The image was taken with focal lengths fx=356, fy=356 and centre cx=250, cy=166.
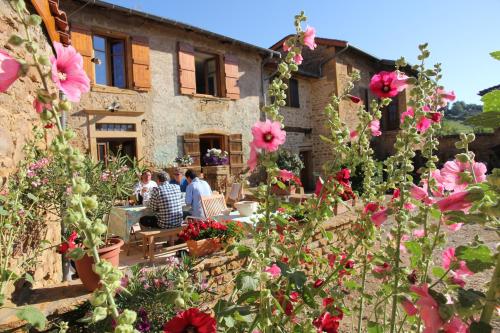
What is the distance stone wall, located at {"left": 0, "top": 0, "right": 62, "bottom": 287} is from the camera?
2633 millimetres

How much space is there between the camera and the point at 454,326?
0.81 metres

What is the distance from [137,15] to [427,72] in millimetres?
8375

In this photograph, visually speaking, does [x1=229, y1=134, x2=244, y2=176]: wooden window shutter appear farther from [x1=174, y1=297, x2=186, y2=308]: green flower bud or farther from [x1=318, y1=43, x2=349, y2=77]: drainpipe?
[x1=174, y1=297, x2=186, y2=308]: green flower bud

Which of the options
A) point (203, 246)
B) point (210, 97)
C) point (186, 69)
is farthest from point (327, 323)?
point (210, 97)

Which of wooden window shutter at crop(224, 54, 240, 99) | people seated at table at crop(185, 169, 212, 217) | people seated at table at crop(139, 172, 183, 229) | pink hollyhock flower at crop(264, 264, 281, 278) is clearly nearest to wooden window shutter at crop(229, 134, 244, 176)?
wooden window shutter at crop(224, 54, 240, 99)

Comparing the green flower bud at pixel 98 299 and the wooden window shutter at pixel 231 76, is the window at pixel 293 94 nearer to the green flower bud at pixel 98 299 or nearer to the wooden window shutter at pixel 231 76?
the wooden window shutter at pixel 231 76

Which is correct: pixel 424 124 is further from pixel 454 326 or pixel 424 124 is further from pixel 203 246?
pixel 203 246

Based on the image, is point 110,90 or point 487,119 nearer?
point 487,119

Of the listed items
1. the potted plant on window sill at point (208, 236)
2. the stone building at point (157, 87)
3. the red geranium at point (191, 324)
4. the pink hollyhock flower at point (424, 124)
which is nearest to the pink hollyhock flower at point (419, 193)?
the pink hollyhock flower at point (424, 124)

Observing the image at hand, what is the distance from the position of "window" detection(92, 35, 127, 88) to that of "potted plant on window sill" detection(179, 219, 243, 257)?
565cm

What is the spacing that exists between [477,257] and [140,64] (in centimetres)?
878

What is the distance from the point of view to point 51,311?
8.77ft

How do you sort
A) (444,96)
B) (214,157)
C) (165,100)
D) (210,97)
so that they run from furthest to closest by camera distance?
(210,97) < (214,157) < (165,100) < (444,96)

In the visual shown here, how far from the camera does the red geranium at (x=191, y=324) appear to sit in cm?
90
